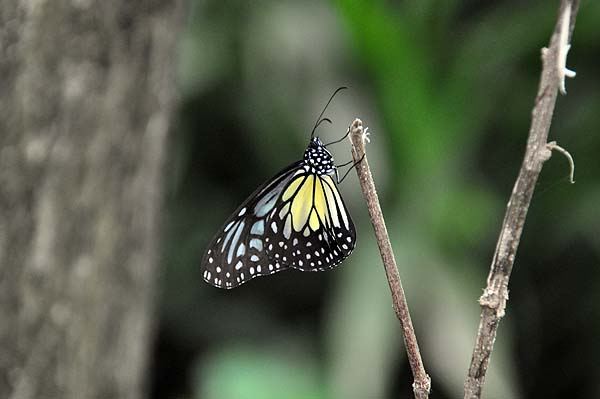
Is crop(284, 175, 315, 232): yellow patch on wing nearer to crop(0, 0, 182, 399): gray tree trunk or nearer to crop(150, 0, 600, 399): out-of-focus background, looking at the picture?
crop(0, 0, 182, 399): gray tree trunk

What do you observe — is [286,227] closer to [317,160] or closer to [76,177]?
[317,160]

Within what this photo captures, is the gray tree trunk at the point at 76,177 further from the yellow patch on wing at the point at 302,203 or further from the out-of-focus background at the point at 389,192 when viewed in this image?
the yellow patch on wing at the point at 302,203

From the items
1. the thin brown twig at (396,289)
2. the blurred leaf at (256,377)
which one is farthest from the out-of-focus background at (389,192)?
the thin brown twig at (396,289)

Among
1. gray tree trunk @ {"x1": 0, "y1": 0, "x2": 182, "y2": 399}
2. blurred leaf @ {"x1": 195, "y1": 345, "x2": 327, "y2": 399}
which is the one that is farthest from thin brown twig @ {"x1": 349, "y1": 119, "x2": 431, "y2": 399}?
blurred leaf @ {"x1": 195, "y1": 345, "x2": 327, "y2": 399}

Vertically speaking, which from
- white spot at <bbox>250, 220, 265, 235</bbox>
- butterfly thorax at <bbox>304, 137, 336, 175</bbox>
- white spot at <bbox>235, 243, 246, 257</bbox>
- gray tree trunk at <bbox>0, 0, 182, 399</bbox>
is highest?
gray tree trunk at <bbox>0, 0, 182, 399</bbox>

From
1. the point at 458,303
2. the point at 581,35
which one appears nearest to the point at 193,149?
the point at 458,303
